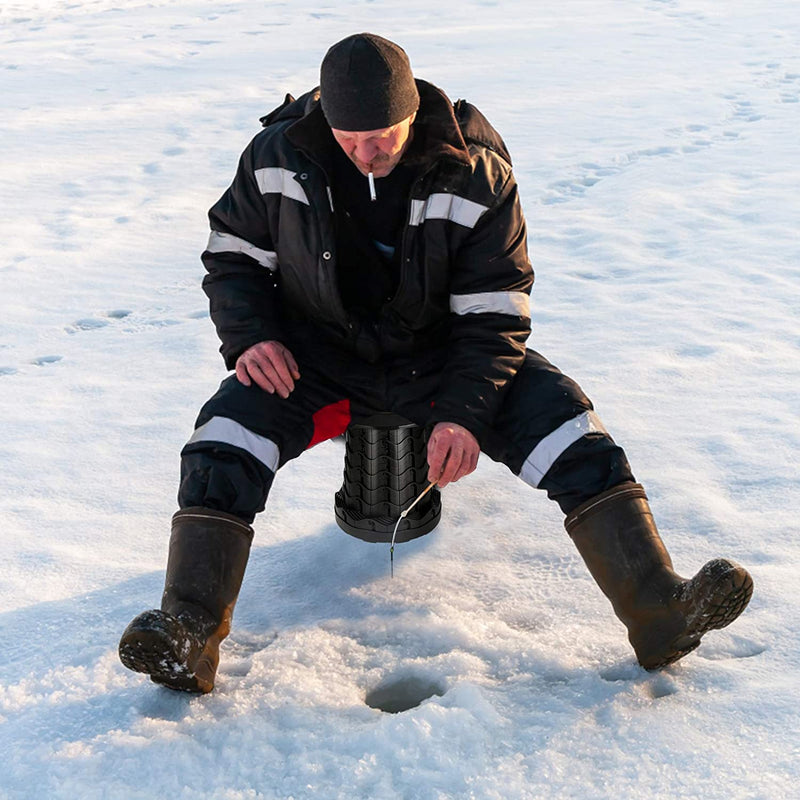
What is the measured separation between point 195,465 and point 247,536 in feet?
0.61

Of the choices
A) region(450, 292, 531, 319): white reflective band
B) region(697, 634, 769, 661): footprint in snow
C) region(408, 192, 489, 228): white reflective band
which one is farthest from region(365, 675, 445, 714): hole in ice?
region(408, 192, 489, 228): white reflective band

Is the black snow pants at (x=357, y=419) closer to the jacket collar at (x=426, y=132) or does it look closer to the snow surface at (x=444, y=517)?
the snow surface at (x=444, y=517)

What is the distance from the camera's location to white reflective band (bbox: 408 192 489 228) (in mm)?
2170

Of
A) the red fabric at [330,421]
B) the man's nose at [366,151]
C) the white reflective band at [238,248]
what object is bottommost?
the red fabric at [330,421]

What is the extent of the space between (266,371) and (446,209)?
54 cm

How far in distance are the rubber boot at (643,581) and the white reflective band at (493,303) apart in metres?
0.49

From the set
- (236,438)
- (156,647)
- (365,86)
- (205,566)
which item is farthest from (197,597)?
(365,86)

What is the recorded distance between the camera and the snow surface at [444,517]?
70.0 inches

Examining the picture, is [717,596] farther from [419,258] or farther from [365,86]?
[365,86]

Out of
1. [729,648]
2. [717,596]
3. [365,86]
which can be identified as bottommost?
[729,648]

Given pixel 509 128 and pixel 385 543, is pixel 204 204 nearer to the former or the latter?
pixel 509 128

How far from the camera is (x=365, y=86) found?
6.66 ft

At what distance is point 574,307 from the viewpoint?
4117 millimetres

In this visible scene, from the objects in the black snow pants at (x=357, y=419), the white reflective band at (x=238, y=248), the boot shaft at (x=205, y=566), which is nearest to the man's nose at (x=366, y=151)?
the white reflective band at (x=238, y=248)
